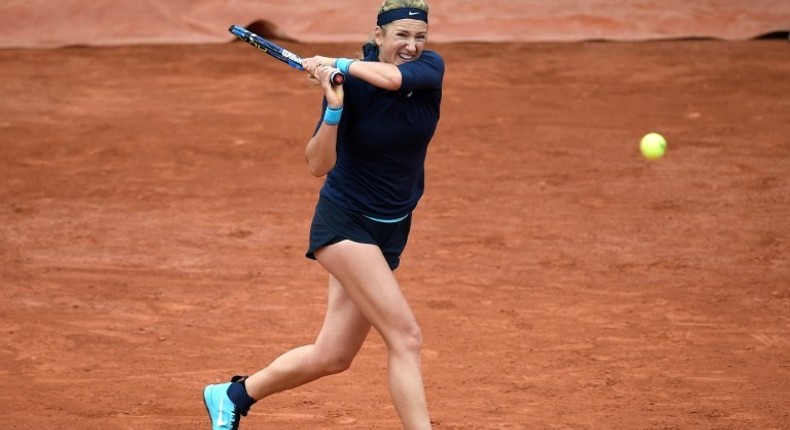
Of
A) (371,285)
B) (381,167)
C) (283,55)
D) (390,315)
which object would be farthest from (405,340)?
(283,55)

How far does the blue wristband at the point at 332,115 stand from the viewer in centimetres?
491

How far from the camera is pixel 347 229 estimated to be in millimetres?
5172

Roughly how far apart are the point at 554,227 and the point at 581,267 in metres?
0.87

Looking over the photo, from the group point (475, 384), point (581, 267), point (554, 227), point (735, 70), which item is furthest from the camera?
point (735, 70)

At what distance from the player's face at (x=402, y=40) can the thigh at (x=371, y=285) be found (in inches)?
30.6

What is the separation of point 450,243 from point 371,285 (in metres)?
4.11

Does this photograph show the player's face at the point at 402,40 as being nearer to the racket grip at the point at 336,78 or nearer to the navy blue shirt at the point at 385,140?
the navy blue shirt at the point at 385,140

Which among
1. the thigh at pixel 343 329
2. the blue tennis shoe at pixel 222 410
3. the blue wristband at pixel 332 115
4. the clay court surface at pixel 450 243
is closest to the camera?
the blue wristband at pixel 332 115

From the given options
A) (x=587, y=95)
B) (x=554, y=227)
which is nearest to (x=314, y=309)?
(x=554, y=227)

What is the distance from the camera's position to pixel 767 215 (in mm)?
9828

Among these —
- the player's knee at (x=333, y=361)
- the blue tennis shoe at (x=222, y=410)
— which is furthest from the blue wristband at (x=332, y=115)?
the blue tennis shoe at (x=222, y=410)

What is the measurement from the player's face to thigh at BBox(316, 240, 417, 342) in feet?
2.55

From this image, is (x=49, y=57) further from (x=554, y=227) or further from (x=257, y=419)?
(x=257, y=419)

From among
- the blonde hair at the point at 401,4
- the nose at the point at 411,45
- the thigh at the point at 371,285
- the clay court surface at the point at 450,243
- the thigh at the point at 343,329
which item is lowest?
the clay court surface at the point at 450,243
